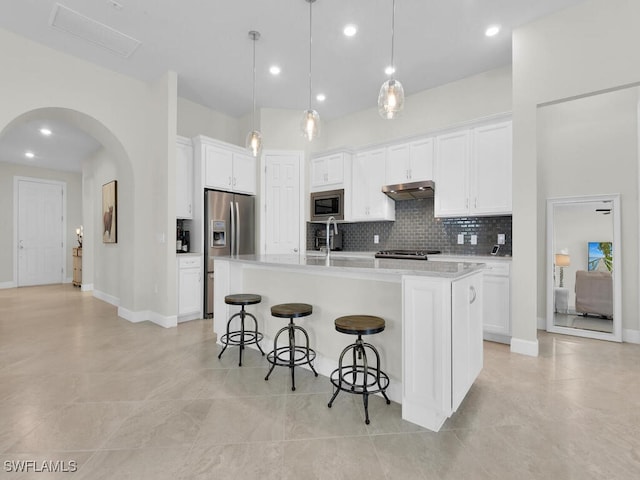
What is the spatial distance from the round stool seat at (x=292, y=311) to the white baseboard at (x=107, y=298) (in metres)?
4.22

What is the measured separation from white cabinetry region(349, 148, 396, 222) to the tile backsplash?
9.7 inches

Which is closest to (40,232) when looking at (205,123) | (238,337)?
(205,123)

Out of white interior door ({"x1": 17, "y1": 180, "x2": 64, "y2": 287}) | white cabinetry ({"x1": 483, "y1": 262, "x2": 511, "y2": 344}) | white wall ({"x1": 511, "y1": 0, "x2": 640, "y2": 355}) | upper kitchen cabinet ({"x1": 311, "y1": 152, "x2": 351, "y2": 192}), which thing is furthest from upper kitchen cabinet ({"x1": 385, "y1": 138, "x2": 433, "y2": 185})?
white interior door ({"x1": 17, "y1": 180, "x2": 64, "y2": 287})

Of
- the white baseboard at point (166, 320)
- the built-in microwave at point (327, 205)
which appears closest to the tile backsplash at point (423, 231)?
the built-in microwave at point (327, 205)

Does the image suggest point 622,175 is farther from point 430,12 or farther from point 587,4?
point 430,12

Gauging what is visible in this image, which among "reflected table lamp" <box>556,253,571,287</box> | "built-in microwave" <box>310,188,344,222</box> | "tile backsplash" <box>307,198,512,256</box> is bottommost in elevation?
"reflected table lamp" <box>556,253,571,287</box>

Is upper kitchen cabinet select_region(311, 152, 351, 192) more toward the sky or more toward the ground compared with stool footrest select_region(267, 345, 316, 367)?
more toward the sky

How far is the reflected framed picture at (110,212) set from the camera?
5.21 meters

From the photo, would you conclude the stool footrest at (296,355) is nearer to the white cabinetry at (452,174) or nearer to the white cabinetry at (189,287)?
the white cabinetry at (189,287)

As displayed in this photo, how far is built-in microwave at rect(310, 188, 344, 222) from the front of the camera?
5117mm

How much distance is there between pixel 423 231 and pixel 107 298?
18.3ft

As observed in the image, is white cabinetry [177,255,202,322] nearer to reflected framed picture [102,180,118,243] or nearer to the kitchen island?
the kitchen island

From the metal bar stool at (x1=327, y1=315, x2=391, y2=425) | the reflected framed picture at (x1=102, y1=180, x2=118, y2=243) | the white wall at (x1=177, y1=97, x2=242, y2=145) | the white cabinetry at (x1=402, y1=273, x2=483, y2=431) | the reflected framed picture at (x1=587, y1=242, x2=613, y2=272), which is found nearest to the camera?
A: the white cabinetry at (x1=402, y1=273, x2=483, y2=431)

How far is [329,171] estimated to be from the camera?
5.22 meters
